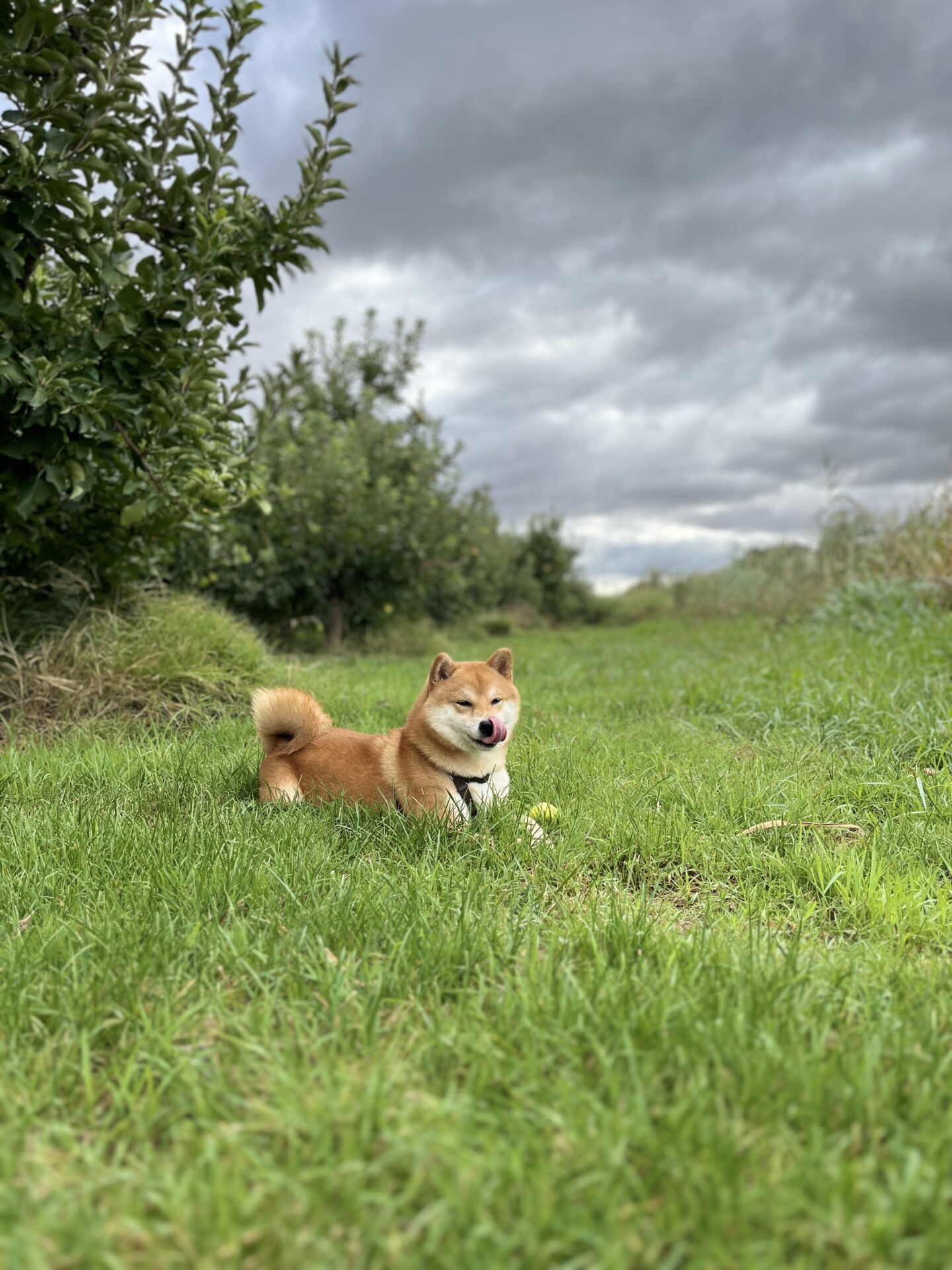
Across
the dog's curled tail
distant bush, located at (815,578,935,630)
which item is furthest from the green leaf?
distant bush, located at (815,578,935,630)

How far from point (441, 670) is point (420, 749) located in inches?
12.8

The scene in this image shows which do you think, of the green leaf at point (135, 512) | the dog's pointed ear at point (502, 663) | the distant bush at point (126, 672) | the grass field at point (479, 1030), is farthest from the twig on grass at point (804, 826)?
the green leaf at point (135, 512)

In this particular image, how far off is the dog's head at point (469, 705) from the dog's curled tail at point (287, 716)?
57 cm

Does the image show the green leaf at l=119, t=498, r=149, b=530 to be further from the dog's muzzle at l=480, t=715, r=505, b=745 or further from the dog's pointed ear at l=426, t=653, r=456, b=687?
the dog's muzzle at l=480, t=715, r=505, b=745

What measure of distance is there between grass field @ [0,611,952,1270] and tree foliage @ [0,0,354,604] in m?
1.87

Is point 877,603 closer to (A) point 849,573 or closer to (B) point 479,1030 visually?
(A) point 849,573

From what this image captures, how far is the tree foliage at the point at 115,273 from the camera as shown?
360cm

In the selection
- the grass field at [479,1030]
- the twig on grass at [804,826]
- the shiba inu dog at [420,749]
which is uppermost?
the shiba inu dog at [420,749]

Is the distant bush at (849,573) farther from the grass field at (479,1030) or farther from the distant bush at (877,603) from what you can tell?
the grass field at (479,1030)

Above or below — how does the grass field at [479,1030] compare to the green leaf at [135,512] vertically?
below

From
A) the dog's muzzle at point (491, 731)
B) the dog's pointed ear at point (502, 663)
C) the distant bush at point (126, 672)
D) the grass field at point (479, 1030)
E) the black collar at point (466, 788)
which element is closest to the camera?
the grass field at point (479, 1030)

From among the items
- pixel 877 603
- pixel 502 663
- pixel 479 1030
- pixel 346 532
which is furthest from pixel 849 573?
pixel 479 1030

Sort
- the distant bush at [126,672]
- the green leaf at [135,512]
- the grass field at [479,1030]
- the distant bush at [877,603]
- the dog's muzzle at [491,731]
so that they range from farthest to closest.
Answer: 1. the distant bush at [877,603]
2. the distant bush at [126,672]
3. the green leaf at [135,512]
4. the dog's muzzle at [491,731]
5. the grass field at [479,1030]

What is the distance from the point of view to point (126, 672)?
469 cm
